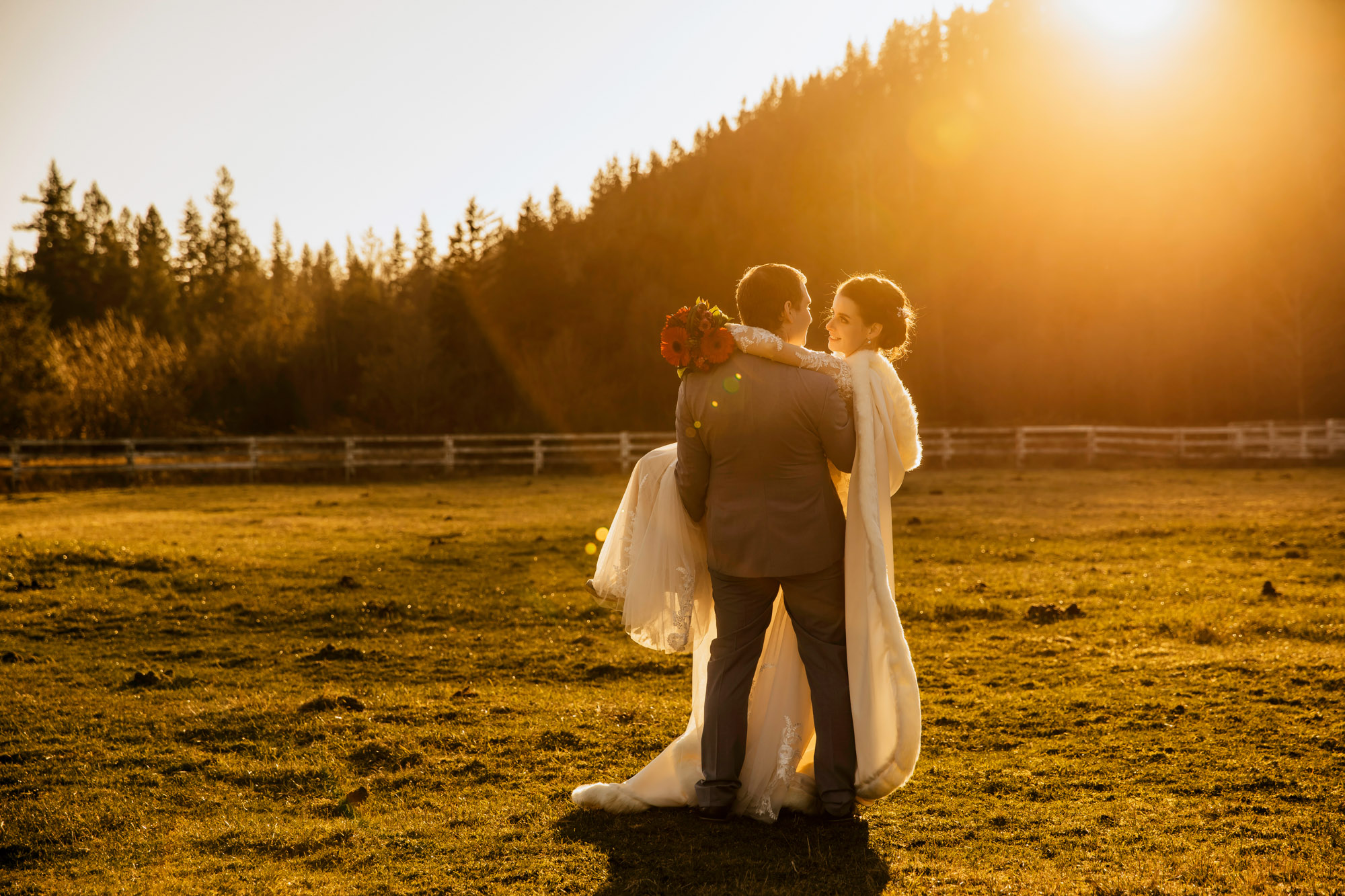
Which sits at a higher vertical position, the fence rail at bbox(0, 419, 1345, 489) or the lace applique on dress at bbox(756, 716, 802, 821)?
the fence rail at bbox(0, 419, 1345, 489)

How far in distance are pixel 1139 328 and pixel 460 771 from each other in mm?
49392

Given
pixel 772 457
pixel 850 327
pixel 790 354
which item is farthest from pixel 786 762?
pixel 850 327

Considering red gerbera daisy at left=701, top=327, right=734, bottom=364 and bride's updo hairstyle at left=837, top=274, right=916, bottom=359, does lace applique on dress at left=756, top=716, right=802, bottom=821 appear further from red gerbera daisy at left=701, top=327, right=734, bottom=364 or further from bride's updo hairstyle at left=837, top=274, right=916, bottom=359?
bride's updo hairstyle at left=837, top=274, right=916, bottom=359

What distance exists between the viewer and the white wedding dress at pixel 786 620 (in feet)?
11.5

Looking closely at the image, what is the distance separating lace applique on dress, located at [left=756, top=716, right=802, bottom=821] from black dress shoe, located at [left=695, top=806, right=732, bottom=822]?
12 centimetres

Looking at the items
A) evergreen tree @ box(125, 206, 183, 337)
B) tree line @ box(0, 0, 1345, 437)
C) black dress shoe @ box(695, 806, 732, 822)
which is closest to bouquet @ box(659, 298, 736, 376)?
black dress shoe @ box(695, 806, 732, 822)

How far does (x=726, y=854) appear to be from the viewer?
128 inches

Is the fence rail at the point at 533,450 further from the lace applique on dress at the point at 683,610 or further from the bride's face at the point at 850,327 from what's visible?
the bride's face at the point at 850,327

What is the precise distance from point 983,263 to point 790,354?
49907 mm

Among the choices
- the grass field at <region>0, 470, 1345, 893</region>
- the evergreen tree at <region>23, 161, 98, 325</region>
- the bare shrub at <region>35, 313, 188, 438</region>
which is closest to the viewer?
the grass field at <region>0, 470, 1345, 893</region>

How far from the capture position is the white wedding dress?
3514mm

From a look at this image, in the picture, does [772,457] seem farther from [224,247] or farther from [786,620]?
[224,247]

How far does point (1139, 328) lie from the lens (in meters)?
47.3

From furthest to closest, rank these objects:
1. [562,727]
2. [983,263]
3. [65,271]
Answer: [65,271], [983,263], [562,727]
